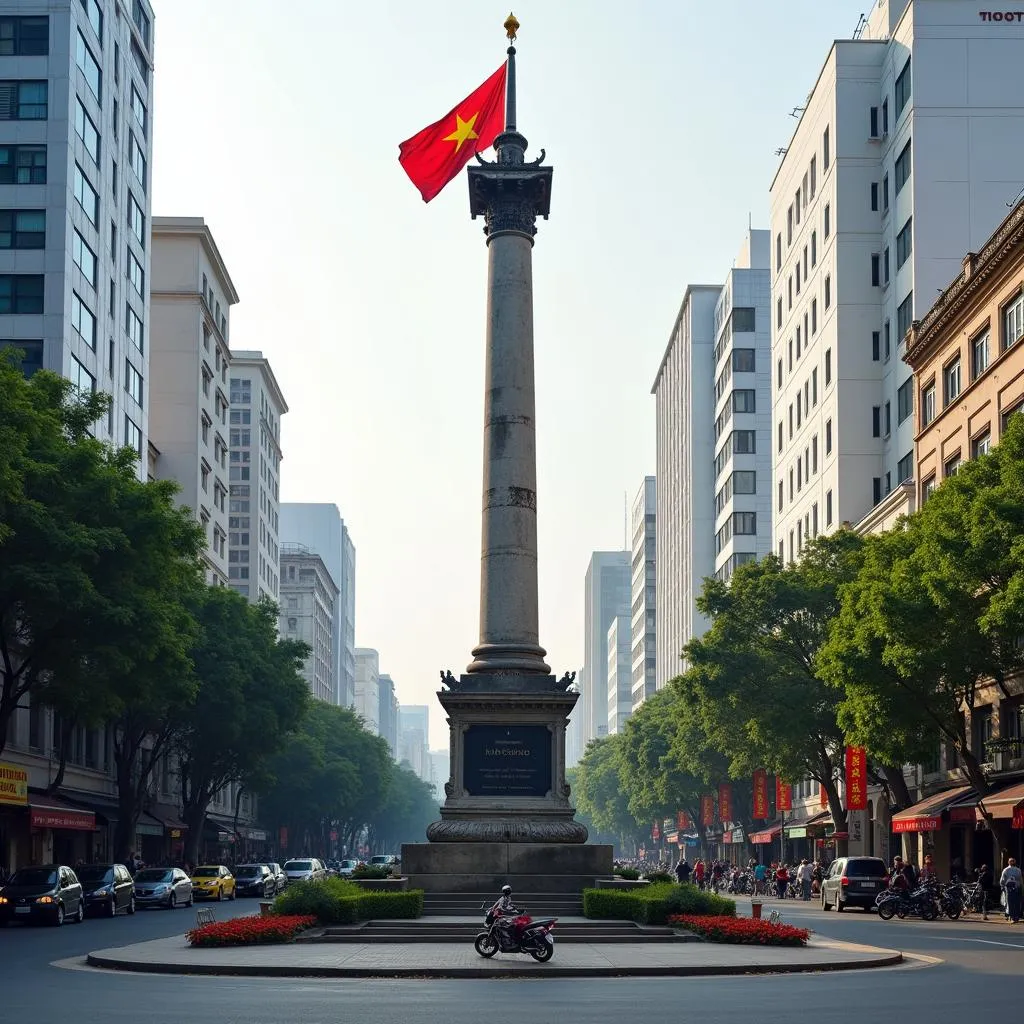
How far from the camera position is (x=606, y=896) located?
3541cm

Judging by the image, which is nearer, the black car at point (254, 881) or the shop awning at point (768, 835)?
the black car at point (254, 881)

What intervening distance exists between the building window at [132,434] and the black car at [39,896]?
4337cm

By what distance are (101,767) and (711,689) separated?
34.0m

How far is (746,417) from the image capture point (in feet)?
454

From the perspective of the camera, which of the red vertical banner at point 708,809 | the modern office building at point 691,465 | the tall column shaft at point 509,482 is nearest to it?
the tall column shaft at point 509,482

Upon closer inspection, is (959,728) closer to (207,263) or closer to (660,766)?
(660,766)

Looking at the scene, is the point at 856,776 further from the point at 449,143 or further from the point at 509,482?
the point at 449,143

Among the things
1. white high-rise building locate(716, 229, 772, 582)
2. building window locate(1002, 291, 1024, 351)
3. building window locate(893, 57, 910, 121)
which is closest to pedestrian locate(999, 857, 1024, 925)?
building window locate(1002, 291, 1024, 351)

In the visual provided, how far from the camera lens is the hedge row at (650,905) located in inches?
1377

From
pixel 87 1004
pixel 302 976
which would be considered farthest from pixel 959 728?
pixel 87 1004

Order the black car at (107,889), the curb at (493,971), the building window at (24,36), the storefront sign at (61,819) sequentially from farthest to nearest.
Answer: the building window at (24,36)
the storefront sign at (61,819)
the black car at (107,889)
the curb at (493,971)

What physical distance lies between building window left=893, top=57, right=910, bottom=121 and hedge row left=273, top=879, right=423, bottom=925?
189 ft

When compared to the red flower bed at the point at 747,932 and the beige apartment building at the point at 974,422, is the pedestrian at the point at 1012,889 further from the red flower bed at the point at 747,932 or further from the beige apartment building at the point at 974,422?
the red flower bed at the point at 747,932

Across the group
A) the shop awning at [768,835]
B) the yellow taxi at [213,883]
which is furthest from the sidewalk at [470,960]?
the shop awning at [768,835]
